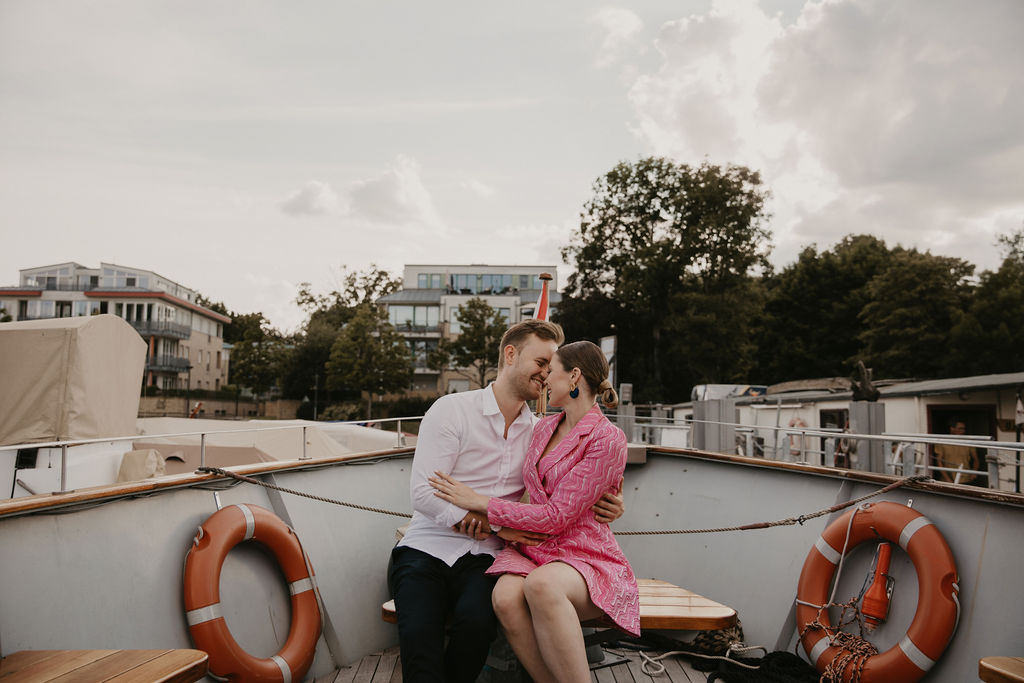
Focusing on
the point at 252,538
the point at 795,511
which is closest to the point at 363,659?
the point at 252,538

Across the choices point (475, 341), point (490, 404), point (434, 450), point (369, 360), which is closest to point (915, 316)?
point (475, 341)

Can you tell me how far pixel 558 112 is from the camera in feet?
32.9

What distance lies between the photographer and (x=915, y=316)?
Answer: 34625 millimetres

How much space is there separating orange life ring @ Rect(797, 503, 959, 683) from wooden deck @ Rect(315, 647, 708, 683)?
71cm

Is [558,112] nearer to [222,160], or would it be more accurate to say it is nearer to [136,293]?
[222,160]

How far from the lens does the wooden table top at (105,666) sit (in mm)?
1784

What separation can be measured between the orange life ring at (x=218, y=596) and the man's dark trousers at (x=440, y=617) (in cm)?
76

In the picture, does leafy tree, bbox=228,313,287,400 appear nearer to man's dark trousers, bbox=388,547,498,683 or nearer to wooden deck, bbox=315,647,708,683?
wooden deck, bbox=315,647,708,683

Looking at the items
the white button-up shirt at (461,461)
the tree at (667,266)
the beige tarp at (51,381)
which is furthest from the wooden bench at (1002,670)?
the tree at (667,266)

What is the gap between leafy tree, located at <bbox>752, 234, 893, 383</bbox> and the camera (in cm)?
4181

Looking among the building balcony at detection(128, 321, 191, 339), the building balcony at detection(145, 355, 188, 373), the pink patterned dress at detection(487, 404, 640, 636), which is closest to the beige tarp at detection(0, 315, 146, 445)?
the pink patterned dress at detection(487, 404, 640, 636)

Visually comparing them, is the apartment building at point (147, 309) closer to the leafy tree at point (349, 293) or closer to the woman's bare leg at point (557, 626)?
the leafy tree at point (349, 293)

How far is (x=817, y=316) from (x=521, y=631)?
147ft

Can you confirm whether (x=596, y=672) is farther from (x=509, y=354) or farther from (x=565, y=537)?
(x=509, y=354)
